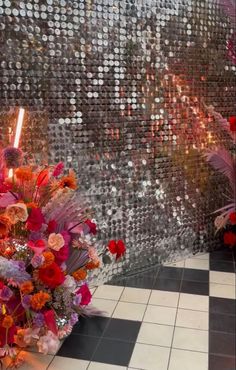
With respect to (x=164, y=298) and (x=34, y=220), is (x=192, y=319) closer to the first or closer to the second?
(x=164, y=298)

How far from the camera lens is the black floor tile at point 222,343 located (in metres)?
2.29

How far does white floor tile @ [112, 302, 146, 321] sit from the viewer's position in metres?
2.64

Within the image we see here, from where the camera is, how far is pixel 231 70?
3.71 meters

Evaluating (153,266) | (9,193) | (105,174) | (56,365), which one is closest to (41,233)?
(9,193)

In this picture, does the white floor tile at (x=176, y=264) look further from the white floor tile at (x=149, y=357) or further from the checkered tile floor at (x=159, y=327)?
the white floor tile at (x=149, y=357)

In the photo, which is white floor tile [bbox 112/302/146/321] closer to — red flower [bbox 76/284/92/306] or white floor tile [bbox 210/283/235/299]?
red flower [bbox 76/284/92/306]

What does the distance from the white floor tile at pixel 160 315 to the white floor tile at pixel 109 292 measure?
0.89 feet

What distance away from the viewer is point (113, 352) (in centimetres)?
228

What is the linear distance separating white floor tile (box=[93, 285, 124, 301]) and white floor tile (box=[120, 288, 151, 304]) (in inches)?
1.4

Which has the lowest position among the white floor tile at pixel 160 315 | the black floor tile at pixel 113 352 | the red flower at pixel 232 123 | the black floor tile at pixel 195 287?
the black floor tile at pixel 113 352

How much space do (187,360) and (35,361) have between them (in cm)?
76

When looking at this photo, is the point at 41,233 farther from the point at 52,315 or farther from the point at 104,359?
the point at 104,359

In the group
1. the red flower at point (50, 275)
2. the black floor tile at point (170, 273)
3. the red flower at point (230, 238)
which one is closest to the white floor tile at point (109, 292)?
the black floor tile at point (170, 273)

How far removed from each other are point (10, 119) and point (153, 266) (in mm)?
1600
